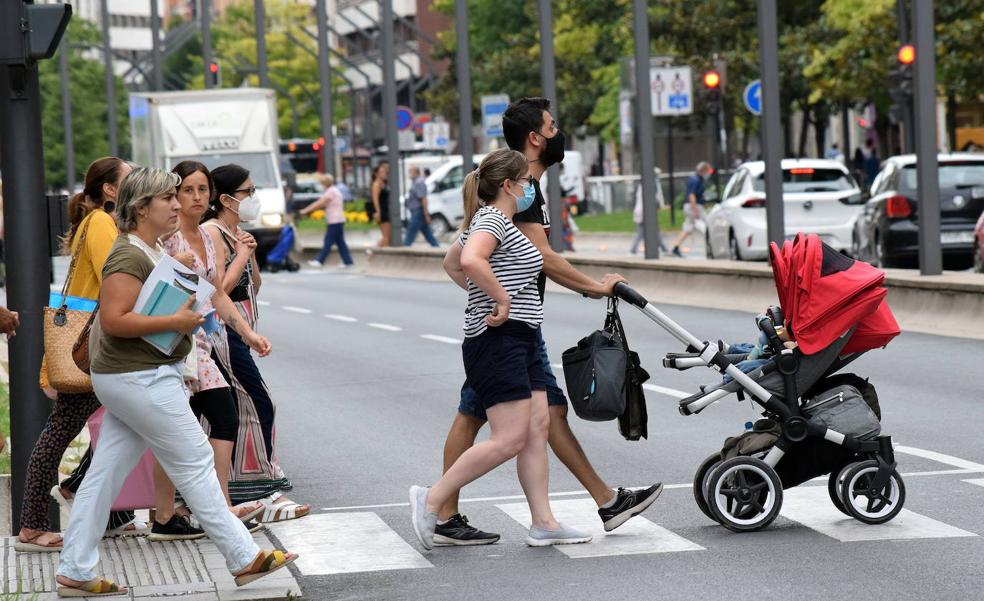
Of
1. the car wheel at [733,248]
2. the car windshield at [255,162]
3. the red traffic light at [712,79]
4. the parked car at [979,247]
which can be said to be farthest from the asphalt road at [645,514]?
the car windshield at [255,162]

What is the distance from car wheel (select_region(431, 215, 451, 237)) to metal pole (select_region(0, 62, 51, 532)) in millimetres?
43030

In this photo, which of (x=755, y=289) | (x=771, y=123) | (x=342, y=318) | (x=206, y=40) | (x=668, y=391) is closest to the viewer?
(x=668, y=391)

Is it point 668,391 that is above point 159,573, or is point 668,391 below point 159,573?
below

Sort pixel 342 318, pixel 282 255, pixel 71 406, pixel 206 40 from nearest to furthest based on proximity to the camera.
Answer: pixel 71 406 → pixel 342 318 → pixel 282 255 → pixel 206 40

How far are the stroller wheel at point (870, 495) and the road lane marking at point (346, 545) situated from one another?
5.88 ft

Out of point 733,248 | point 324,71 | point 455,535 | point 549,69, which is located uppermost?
point 324,71

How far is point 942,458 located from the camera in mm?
10609

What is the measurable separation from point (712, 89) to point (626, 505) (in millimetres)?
30293

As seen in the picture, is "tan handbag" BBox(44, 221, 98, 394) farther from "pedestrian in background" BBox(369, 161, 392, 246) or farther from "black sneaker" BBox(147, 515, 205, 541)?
"pedestrian in background" BBox(369, 161, 392, 246)

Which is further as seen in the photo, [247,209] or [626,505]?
[247,209]

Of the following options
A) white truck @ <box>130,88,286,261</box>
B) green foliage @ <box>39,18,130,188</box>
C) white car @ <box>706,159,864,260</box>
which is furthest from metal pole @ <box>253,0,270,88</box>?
green foliage @ <box>39,18,130,188</box>

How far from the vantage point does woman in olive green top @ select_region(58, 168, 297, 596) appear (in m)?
7.06

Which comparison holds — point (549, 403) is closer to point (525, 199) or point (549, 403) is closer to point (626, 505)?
point (626, 505)

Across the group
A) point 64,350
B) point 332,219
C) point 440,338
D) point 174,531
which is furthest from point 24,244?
point 332,219
